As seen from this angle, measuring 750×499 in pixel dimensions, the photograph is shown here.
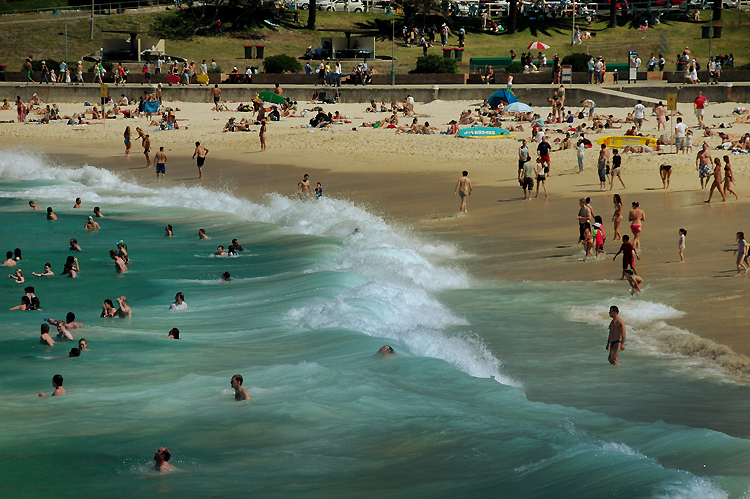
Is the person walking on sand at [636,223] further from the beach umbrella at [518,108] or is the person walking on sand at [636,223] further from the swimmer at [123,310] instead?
the beach umbrella at [518,108]

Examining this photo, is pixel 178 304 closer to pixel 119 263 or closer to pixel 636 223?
pixel 119 263

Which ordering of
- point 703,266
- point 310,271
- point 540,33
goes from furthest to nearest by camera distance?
point 540,33, point 310,271, point 703,266

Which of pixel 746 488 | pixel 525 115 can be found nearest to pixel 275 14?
pixel 525 115

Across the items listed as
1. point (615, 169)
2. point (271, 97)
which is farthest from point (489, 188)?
point (271, 97)

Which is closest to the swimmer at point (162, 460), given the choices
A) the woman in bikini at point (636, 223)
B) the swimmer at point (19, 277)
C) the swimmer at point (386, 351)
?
the swimmer at point (386, 351)

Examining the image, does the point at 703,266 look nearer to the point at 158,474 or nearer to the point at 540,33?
the point at 158,474
